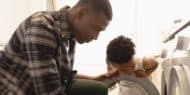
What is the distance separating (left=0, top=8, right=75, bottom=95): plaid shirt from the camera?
97 cm

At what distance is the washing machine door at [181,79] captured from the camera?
4.15 feet

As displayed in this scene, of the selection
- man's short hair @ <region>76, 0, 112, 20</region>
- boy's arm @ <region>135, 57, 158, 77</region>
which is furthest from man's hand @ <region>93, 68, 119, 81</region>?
man's short hair @ <region>76, 0, 112, 20</region>

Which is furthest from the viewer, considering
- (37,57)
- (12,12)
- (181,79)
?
(12,12)

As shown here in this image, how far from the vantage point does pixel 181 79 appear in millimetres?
1296

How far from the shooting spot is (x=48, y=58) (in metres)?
0.98

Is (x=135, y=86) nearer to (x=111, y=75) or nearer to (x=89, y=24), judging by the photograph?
(x=111, y=75)

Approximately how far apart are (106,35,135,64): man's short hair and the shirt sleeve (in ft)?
1.90

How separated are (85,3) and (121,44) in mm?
510

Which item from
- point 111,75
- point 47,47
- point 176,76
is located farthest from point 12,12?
point 47,47

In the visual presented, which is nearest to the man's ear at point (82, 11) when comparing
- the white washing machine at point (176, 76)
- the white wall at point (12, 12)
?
the white washing machine at point (176, 76)

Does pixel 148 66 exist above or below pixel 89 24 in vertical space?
below

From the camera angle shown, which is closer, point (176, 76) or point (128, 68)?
point (176, 76)

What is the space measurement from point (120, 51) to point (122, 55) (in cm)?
2

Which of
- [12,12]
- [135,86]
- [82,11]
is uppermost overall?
[12,12]
